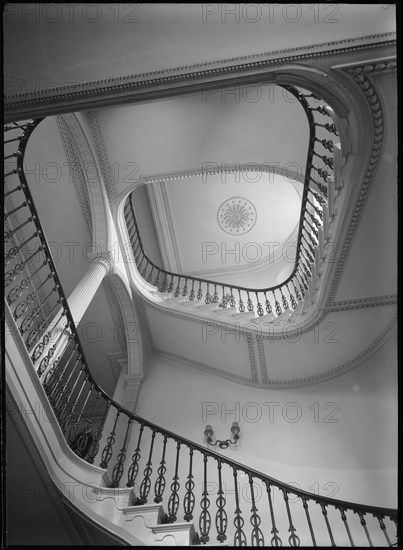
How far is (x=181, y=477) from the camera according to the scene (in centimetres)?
692

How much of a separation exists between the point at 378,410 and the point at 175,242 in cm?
665

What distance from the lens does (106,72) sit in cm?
369

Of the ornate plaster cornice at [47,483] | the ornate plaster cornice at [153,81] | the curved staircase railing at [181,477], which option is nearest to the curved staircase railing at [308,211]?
the ornate plaster cornice at [153,81]

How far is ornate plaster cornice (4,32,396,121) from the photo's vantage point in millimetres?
3467

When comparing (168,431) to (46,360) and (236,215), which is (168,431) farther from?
(236,215)

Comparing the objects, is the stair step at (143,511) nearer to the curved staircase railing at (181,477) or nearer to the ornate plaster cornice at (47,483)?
the curved staircase railing at (181,477)

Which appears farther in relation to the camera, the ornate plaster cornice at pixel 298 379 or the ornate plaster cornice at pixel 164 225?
the ornate plaster cornice at pixel 164 225

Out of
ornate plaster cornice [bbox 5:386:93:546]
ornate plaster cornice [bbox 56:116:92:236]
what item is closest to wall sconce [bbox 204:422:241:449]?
ornate plaster cornice [bbox 5:386:93:546]

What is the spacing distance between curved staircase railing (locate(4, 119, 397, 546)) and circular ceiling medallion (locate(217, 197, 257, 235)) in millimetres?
5182

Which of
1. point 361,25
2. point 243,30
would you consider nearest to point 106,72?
point 243,30

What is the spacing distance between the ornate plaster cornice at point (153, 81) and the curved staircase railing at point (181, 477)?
0.60 metres

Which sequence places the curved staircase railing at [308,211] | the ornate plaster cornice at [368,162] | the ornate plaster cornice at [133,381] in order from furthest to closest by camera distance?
the ornate plaster cornice at [133,381], the curved staircase railing at [308,211], the ornate plaster cornice at [368,162]

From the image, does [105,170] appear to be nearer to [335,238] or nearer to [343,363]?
[335,238]

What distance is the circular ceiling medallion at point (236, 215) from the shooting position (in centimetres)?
1177
